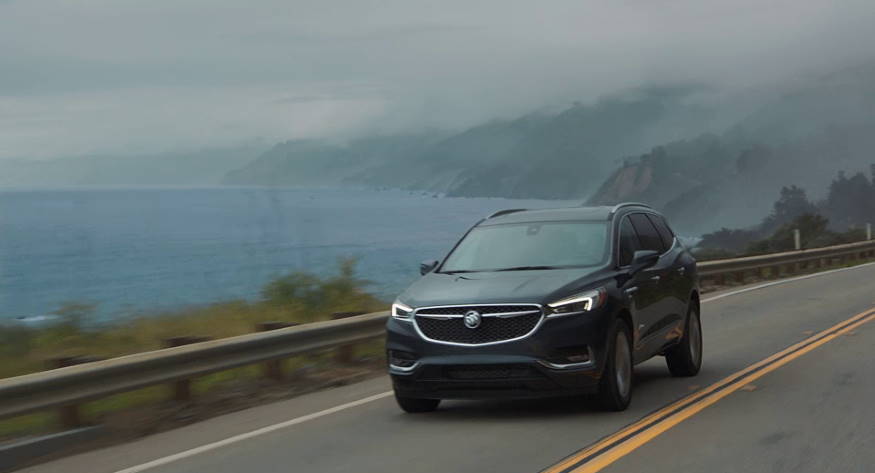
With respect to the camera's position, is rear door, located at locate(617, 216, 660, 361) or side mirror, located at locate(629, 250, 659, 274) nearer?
rear door, located at locate(617, 216, 660, 361)

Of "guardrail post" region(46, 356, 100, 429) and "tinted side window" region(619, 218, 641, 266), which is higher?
"tinted side window" region(619, 218, 641, 266)

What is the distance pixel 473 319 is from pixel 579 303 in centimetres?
84

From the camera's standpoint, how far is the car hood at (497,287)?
28.9 ft

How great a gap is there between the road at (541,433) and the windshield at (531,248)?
119 centimetres

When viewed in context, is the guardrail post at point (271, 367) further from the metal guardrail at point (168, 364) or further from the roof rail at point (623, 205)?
the roof rail at point (623, 205)

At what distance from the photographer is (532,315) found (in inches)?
344

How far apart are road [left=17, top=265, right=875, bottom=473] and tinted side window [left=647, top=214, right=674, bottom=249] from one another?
4.41ft

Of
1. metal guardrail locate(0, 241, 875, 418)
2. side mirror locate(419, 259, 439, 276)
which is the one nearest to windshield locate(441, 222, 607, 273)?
side mirror locate(419, 259, 439, 276)

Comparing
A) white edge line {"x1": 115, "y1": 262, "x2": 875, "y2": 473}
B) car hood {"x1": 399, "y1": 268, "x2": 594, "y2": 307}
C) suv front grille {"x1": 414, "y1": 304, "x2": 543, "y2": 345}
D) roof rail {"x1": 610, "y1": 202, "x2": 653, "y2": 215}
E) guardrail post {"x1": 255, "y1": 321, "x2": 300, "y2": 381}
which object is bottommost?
white edge line {"x1": 115, "y1": 262, "x2": 875, "y2": 473}

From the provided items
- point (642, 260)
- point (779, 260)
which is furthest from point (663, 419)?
point (779, 260)

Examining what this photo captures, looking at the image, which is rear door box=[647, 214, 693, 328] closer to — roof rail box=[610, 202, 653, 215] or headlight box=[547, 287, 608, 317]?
roof rail box=[610, 202, 653, 215]

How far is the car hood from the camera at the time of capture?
28.9 ft

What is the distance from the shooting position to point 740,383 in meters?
10.7

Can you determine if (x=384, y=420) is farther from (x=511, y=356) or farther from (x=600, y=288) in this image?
(x=600, y=288)
